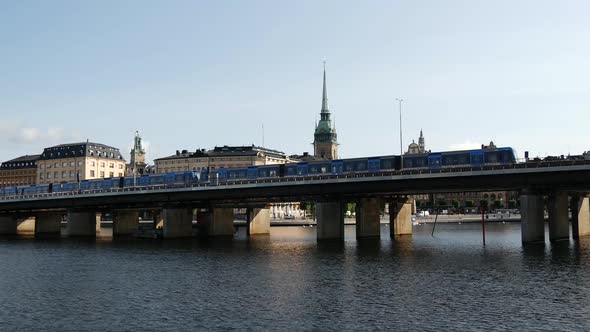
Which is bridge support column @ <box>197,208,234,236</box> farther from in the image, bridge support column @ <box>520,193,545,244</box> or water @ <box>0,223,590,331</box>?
bridge support column @ <box>520,193,545,244</box>

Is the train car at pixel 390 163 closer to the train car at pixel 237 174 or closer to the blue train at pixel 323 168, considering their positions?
the blue train at pixel 323 168

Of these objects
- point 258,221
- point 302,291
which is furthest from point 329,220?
point 302,291

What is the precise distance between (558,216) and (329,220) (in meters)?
37.0

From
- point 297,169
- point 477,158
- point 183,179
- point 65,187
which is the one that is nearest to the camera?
point 477,158

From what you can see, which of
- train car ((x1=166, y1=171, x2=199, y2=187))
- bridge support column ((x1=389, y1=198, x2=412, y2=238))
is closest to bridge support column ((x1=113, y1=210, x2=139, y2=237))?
train car ((x1=166, y1=171, x2=199, y2=187))

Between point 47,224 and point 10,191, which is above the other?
point 10,191

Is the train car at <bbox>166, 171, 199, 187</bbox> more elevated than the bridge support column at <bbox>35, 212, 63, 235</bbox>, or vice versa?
the train car at <bbox>166, 171, 199, 187</bbox>

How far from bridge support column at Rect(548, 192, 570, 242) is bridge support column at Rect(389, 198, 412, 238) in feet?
100

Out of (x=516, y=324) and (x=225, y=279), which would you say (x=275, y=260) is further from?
(x=516, y=324)

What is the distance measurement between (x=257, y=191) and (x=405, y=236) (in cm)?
3565

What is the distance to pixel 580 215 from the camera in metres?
116

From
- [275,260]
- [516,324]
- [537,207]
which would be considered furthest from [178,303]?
[537,207]

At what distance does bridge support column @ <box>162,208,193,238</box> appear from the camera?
126 meters

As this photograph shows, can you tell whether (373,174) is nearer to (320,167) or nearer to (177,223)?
(320,167)
